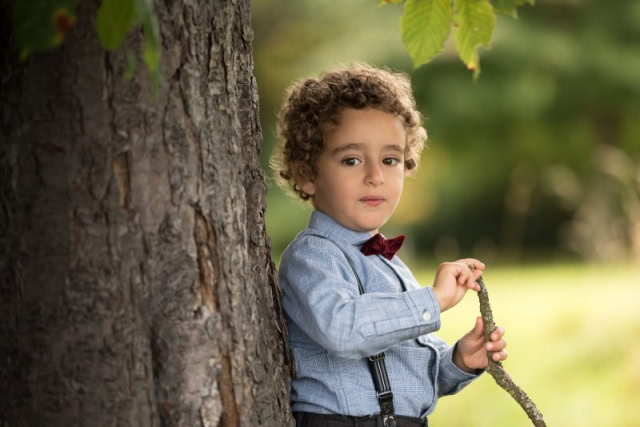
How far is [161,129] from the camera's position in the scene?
158cm

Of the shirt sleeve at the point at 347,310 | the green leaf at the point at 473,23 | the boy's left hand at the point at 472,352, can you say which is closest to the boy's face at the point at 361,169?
the shirt sleeve at the point at 347,310

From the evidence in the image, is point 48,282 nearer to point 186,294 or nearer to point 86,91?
point 186,294

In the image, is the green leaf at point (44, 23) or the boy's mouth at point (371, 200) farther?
the boy's mouth at point (371, 200)

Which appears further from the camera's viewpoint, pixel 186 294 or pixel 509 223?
pixel 509 223

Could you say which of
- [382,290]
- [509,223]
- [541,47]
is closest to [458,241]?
[509,223]

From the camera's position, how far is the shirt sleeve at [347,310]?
1.79m

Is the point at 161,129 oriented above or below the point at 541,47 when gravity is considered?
below

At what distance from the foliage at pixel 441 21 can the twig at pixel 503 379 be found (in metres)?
0.58

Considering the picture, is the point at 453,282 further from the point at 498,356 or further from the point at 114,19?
the point at 114,19

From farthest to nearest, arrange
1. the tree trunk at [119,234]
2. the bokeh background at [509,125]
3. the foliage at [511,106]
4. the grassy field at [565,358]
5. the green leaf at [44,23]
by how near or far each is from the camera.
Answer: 1. the foliage at [511,106]
2. the bokeh background at [509,125]
3. the grassy field at [565,358]
4. the tree trunk at [119,234]
5. the green leaf at [44,23]

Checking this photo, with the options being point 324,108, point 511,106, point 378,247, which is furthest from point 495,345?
point 511,106

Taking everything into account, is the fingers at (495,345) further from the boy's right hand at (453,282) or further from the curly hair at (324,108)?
the curly hair at (324,108)

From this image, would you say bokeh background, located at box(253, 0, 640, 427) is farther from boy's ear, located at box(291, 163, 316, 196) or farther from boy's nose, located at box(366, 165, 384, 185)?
boy's nose, located at box(366, 165, 384, 185)

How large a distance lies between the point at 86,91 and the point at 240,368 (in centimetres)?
64
